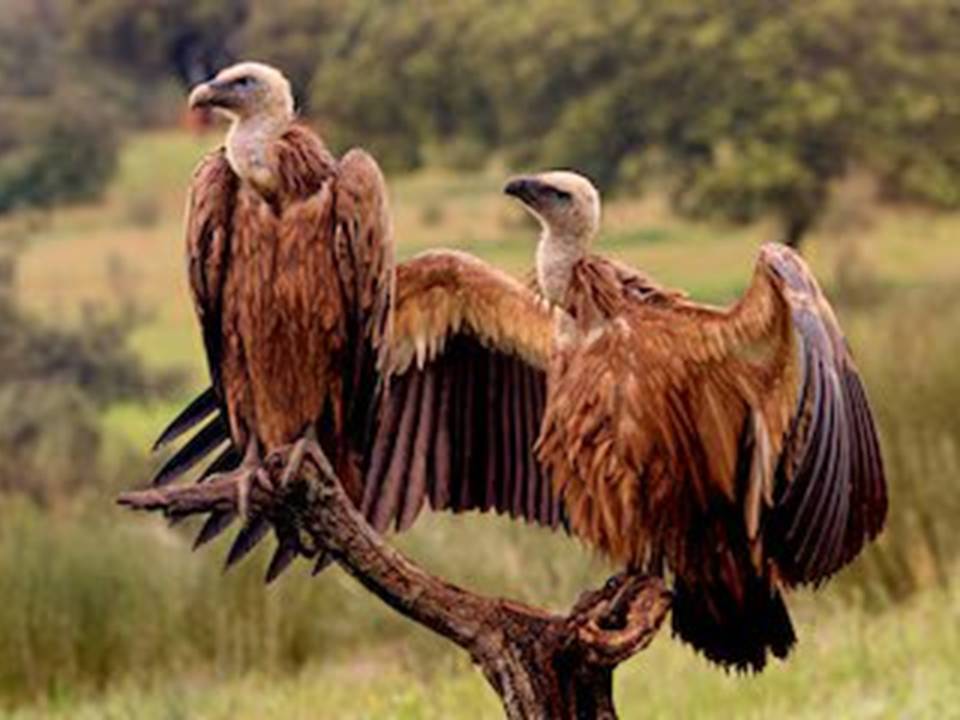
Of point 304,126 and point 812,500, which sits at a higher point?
point 304,126

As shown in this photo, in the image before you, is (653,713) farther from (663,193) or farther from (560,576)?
(663,193)

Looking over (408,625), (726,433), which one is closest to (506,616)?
(726,433)

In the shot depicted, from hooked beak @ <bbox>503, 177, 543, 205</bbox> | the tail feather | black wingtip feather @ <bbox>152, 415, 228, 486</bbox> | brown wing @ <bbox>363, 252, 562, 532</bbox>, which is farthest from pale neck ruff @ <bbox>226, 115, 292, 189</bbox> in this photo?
the tail feather

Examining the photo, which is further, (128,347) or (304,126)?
(128,347)

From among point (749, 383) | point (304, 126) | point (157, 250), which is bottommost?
point (749, 383)

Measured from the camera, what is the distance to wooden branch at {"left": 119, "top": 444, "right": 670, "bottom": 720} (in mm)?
4316

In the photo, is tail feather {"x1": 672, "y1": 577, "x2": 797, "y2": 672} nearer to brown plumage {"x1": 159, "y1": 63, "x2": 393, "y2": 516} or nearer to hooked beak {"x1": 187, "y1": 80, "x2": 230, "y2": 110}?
brown plumage {"x1": 159, "y1": 63, "x2": 393, "y2": 516}

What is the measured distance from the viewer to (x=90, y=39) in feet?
124

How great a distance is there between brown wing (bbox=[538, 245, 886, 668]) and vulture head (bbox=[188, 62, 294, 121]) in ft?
2.31

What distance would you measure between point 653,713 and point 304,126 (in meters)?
3.95

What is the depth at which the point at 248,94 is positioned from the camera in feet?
14.7

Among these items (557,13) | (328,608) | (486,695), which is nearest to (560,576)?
(328,608)

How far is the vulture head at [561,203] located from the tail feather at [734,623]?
29.1 inches

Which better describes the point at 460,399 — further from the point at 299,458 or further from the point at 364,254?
the point at 299,458
